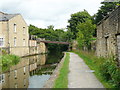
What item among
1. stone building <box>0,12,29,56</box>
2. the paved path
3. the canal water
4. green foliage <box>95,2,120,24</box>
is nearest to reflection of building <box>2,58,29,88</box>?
the canal water

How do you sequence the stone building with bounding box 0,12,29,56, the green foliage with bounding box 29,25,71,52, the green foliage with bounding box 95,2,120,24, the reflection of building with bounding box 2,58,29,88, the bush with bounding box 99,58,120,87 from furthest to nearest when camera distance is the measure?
1. the green foliage with bounding box 29,25,71,52
2. the green foliage with bounding box 95,2,120,24
3. the stone building with bounding box 0,12,29,56
4. the reflection of building with bounding box 2,58,29,88
5. the bush with bounding box 99,58,120,87

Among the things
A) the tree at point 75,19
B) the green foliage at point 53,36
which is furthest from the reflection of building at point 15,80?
the tree at point 75,19

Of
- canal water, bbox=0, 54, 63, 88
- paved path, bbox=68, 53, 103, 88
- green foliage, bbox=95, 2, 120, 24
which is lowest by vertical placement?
canal water, bbox=0, 54, 63, 88

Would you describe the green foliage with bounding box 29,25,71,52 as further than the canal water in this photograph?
Yes

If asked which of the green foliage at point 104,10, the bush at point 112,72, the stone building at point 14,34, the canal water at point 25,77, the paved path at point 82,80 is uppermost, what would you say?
the green foliage at point 104,10

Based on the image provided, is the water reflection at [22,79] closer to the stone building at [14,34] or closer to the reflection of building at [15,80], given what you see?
the reflection of building at [15,80]

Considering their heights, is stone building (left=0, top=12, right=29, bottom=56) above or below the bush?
above

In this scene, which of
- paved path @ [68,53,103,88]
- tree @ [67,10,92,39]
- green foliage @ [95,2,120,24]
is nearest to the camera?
paved path @ [68,53,103,88]

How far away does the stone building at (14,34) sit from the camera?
2444cm

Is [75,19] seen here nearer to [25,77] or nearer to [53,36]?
[53,36]

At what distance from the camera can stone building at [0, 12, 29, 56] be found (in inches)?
962

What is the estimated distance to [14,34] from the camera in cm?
2620

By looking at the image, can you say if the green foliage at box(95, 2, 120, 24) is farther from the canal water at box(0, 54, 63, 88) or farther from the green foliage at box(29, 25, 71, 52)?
the canal water at box(0, 54, 63, 88)

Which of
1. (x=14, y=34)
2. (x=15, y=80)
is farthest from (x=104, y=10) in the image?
(x=15, y=80)
